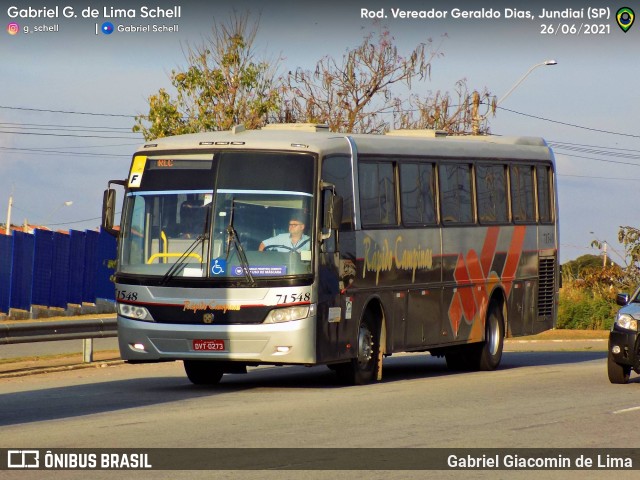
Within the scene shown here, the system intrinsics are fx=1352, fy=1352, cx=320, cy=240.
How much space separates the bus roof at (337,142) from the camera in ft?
59.8

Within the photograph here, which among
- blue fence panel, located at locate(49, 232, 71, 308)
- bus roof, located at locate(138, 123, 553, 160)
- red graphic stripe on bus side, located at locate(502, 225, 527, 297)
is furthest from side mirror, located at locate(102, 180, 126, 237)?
blue fence panel, located at locate(49, 232, 71, 308)

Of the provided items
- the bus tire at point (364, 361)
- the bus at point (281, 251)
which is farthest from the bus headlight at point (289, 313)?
the bus tire at point (364, 361)

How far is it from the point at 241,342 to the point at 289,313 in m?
0.72

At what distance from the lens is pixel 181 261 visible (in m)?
17.8

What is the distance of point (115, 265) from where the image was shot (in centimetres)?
1862

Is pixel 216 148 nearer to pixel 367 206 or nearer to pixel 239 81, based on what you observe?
pixel 367 206

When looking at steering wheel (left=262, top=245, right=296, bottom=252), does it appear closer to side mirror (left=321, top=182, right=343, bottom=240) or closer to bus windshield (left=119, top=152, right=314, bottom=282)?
bus windshield (left=119, top=152, right=314, bottom=282)

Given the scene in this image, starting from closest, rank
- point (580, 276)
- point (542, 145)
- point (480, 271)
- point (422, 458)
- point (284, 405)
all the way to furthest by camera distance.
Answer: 1. point (422, 458)
2. point (284, 405)
3. point (480, 271)
4. point (542, 145)
5. point (580, 276)

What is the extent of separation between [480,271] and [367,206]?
4.05 meters

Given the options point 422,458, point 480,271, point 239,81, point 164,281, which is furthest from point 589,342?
point 422,458

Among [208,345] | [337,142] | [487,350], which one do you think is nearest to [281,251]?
[208,345]

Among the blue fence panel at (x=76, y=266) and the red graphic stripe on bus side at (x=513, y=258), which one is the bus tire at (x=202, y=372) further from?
the blue fence panel at (x=76, y=266)

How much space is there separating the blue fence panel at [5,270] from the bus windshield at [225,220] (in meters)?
21.0

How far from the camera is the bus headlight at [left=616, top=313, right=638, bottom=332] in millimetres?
18859
